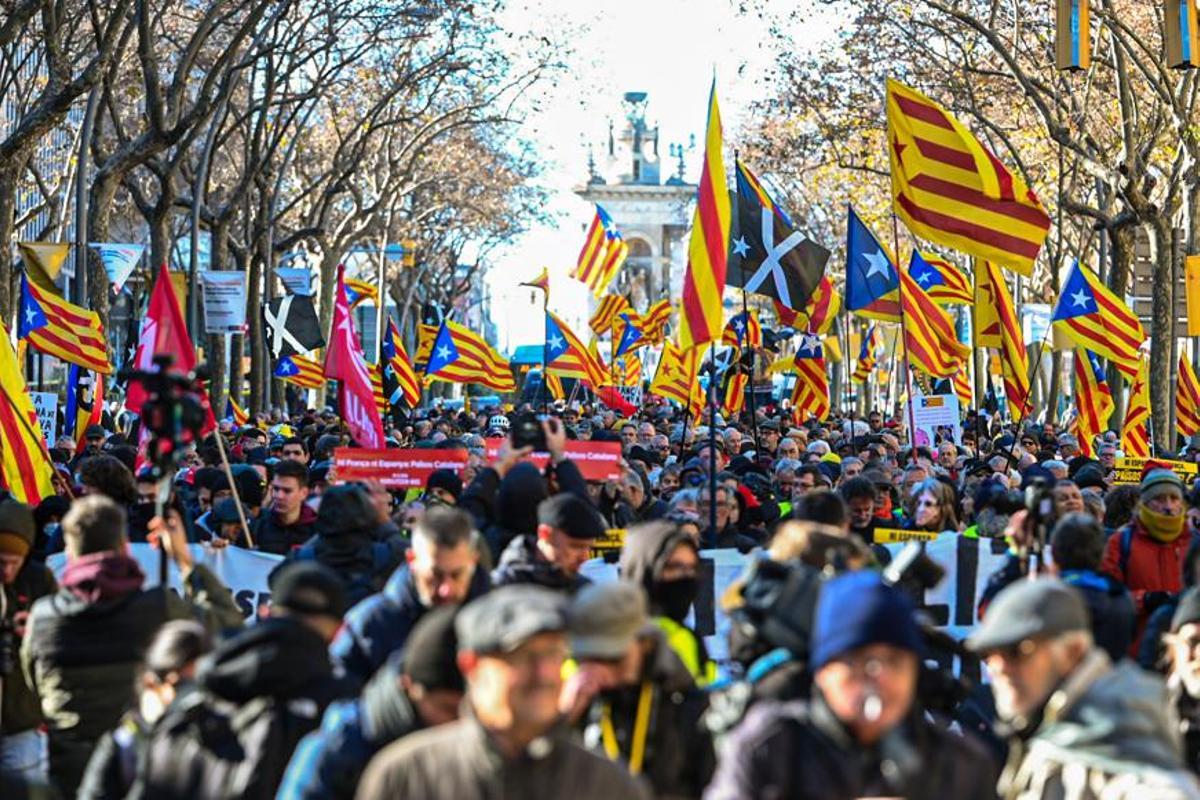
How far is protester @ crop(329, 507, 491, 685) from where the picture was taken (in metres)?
6.75

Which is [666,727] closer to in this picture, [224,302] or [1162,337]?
[1162,337]

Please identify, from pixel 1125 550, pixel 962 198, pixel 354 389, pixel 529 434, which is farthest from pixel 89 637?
pixel 962 198

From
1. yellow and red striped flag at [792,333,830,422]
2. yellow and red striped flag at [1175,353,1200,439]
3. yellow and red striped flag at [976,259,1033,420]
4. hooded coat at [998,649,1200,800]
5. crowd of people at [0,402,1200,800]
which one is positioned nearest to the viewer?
crowd of people at [0,402,1200,800]

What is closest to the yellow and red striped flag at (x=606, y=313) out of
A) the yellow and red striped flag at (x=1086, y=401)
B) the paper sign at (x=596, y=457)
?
the yellow and red striped flag at (x=1086, y=401)

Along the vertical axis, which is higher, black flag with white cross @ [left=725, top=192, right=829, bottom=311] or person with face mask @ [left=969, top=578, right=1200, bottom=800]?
black flag with white cross @ [left=725, top=192, right=829, bottom=311]

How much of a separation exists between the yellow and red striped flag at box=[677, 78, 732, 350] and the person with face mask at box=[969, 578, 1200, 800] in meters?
7.09

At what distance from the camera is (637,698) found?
596 cm

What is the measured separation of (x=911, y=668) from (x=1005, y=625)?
0.47m

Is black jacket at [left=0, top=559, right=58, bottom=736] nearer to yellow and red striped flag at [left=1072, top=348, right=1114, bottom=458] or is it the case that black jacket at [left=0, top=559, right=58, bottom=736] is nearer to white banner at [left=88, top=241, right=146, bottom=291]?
yellow and red striped flag at [left=1072, top=348, right=1114, bottom=458]

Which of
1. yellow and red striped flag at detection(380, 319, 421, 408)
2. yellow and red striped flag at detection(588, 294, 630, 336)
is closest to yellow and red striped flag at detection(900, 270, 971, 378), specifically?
yellow and red striped flag at detection(380, 319, 421, 408)

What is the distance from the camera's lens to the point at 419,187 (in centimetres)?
5097

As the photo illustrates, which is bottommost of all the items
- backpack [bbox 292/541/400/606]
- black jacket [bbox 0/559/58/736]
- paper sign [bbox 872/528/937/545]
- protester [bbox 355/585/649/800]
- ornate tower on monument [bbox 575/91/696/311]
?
black jacket [bbox 0/559/58/736]

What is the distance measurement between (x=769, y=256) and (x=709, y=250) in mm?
7914

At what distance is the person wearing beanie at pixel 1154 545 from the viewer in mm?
10148
